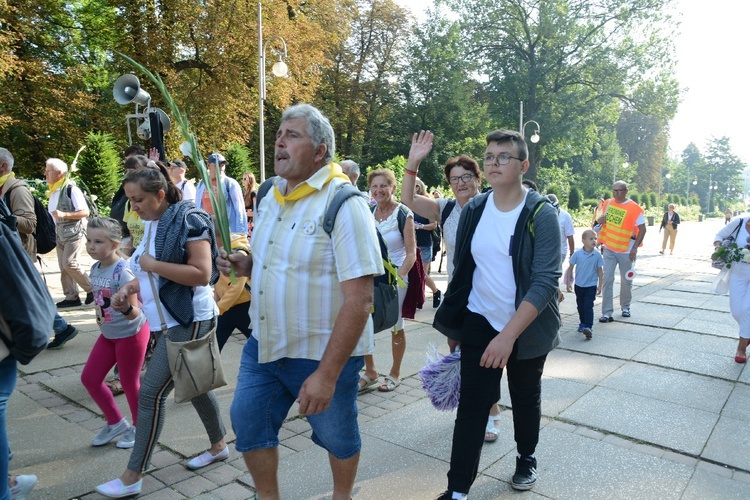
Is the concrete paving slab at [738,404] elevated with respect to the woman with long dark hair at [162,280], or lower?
lower

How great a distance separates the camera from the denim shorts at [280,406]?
7.62ft

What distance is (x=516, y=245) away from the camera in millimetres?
2846

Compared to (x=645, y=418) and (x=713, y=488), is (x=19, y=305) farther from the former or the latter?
(x=645, y=418)

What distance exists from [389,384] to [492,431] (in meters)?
1.20

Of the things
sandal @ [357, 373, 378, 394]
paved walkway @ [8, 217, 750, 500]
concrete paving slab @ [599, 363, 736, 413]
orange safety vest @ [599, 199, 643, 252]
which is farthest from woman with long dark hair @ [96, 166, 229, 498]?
orange safety vest @ [599, 199, 643, 252]

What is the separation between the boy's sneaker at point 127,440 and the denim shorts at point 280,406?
65.0 inches

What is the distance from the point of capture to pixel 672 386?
5.13 meters

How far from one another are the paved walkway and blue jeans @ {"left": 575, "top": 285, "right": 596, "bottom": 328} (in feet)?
2.53

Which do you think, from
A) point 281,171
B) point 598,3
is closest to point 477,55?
point 598,3

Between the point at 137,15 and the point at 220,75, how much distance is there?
345cm

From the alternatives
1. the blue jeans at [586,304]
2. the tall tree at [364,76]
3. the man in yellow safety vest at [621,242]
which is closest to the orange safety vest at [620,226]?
the man in yellow safety vest at [621,242]

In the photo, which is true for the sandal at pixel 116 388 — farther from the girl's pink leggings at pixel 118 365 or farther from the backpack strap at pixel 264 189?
the backpack strap at pixel 264 189

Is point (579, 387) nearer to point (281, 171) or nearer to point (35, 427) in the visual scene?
point (281, 171)

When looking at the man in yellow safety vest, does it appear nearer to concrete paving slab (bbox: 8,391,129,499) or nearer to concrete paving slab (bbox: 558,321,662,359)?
concrete paving slab (bbox: 558,321,662,359)
